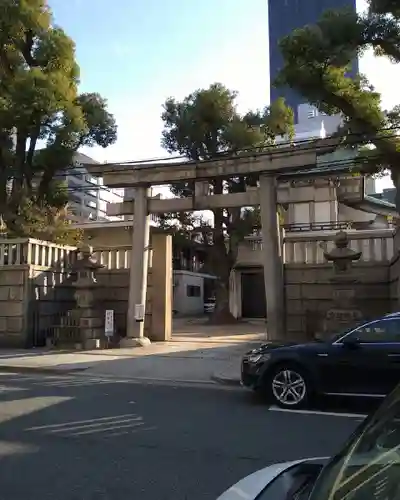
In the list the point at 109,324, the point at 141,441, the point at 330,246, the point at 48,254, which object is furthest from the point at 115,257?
the point at 141,441

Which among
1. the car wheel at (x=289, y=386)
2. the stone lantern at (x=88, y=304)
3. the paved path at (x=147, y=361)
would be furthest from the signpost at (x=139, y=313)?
the car wheel at (x=289, y=386)

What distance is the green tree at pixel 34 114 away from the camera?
1834 cm

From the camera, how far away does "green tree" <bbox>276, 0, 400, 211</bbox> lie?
1250 centimetres

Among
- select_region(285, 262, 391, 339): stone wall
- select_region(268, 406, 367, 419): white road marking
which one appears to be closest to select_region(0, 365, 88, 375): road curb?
select_region(268, 406, 367, 419): white road marking

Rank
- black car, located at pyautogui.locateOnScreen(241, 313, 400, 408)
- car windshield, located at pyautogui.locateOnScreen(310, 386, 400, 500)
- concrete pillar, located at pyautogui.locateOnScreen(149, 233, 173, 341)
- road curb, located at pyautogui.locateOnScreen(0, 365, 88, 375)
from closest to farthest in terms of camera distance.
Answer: car windshield, located at pyautogui.locateOnScreen(310, 386, 400, 500) → black car, located at pyautogui.locateOnScreen(241, 313, 400, 408) → road curb, located at pyautogui.locateOnScreen(0, 365, 88, 375) → concrete pillar, located at pyautogui.locateOnScreen(149, 233, 173, 341)

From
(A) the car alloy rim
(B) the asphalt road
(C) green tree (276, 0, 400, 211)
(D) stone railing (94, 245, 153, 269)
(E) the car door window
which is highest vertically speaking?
(C) green tree (276, 0, 400, 211)

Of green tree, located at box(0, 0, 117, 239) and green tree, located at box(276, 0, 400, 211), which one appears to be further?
green tree, located at box(0, 0, 117, 239)

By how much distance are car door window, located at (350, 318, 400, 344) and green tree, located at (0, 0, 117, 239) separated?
13889 mm

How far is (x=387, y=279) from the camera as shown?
15.8 meters

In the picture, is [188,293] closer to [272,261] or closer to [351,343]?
[272,261]

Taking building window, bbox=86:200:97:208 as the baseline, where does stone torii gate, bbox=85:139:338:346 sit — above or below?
below

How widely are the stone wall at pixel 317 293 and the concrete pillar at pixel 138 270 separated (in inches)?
177

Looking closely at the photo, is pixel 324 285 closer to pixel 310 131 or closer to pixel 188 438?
pixel 188 438

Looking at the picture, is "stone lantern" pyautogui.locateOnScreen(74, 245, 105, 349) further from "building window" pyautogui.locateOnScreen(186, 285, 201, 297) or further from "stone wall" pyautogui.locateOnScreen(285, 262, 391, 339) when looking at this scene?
"building window" pyautogui.locateOnScreen(186, 285, 201, 297)
